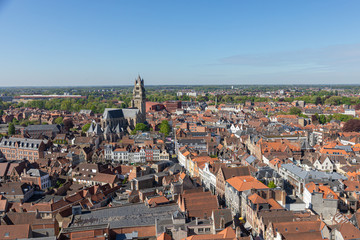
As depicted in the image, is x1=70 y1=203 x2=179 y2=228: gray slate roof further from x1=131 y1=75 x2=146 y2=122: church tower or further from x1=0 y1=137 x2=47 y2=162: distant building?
x1=131 y1=75 x2=146 y2=122: church tower

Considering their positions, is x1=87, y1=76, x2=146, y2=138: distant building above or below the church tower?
below

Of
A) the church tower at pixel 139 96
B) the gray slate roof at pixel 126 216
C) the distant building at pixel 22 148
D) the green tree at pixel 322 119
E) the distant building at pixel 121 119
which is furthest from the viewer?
the green tree at pixel 322 119

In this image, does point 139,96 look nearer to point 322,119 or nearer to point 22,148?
point 22,148

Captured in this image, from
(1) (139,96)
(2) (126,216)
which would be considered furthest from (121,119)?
(2) (126,216)

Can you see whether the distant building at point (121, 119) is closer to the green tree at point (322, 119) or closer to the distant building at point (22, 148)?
the distant building at point (22, 148)

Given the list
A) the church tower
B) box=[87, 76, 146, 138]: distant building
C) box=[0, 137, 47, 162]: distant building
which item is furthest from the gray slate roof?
the church tower

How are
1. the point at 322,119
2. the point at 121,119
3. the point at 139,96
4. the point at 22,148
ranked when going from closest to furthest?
the point at 22,148 < the point at 121,119 < the point at 139,96 < the point at 322,119

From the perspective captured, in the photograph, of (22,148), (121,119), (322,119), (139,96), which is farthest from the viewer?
(322,119)

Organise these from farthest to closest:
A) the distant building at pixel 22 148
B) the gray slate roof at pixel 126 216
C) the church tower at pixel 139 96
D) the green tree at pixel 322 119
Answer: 1. the green tree at pixel 322 119
2. the church tower at pixel 139 96
3. the distant building at pixel 22 148
4. the gray slate roof at pixel 126 216

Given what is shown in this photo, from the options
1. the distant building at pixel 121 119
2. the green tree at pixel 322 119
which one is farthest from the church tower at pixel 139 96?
the green tree at pixel 322 119

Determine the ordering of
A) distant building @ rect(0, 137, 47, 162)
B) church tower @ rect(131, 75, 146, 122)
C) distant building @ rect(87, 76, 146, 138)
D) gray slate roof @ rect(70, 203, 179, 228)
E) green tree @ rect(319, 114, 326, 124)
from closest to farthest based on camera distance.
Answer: gray slate roof @ rect(70, 203, 179, 228)
distant building @ rect(0, 137, 47, 162)
distant building @ rect(87, 76, 146, 138)
church tower @ rect(131, 75, 146, 122)
green tree @ rect(319, 114, 326, 124)

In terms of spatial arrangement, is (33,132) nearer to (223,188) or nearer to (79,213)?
(79,213)
